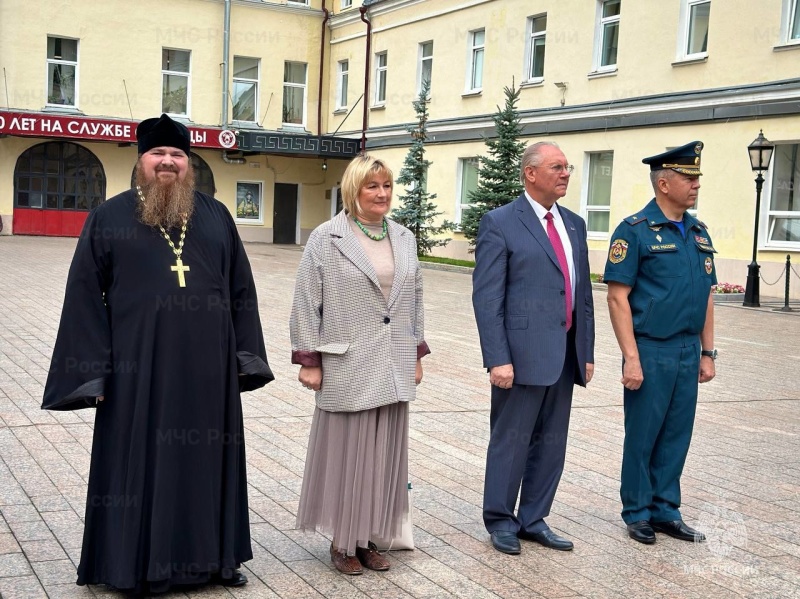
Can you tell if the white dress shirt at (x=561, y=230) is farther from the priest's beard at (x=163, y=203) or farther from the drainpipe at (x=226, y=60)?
the drainpipe at (x=226, y=60)

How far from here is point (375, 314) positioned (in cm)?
484

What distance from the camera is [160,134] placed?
4.48m

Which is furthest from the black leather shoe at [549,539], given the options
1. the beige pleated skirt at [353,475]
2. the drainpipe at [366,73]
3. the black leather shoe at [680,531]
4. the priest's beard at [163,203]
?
the drainpipe at [366,73]

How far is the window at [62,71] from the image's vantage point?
34219 millimetres

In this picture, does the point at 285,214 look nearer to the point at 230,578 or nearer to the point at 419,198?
the point at 419,198

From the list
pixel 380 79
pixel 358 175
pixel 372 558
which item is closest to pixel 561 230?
pixel 358 175

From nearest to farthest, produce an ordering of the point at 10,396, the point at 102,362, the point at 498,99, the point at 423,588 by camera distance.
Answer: the point at 102,362 → the point at 423,588 → the point at 10,396 → the point at 498,99

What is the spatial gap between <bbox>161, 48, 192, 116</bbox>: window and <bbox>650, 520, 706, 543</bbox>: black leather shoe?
1286 inches

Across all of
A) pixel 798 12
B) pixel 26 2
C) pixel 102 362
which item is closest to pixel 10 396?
pixel 102 362

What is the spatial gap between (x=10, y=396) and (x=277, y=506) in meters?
3.64

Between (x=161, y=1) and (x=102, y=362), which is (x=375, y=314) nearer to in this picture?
(x=102, y=362)

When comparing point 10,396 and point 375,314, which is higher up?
point 375,314

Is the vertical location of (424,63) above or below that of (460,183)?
above

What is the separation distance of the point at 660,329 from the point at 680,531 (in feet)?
3.39
